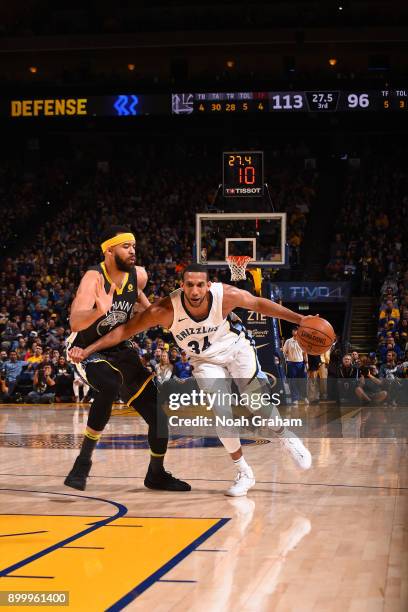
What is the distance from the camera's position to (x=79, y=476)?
6941mm

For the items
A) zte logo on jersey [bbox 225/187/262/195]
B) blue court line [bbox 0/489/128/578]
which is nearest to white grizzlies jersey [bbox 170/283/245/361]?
blue court line [bbox 0/489/128/578]

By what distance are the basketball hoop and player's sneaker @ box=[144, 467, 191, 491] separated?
9140mm

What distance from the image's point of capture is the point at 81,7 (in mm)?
26719

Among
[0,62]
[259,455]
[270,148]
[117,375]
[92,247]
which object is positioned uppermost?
[0,62]

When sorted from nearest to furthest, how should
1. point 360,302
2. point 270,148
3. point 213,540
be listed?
1. point 213,540
2. point 360,302
3. point 270,148

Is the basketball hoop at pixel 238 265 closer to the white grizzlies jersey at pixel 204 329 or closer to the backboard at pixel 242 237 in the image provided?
the backboard at pixel 242 237

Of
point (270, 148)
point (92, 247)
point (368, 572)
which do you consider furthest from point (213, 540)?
point (270, 148)

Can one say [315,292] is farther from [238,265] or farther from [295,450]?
[295,450]

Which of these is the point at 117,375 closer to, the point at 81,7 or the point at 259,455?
the point at 259,455

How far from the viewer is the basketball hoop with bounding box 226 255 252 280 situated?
1600 cm

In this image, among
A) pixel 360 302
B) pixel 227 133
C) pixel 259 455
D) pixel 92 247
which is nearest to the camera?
pixel 259 455

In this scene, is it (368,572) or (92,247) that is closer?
(368,572)

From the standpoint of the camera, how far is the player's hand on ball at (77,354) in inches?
255

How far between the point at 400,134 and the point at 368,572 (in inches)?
1055
